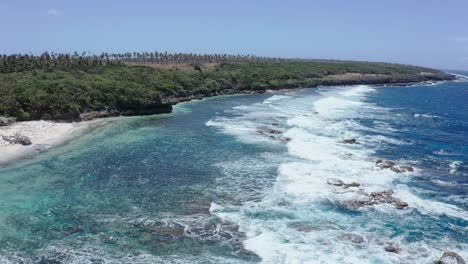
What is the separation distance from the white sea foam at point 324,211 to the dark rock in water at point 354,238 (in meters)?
0.06

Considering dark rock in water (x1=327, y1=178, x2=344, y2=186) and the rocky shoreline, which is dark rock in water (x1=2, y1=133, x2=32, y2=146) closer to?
the rocky shoreline

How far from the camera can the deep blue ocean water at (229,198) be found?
2291 centimetres

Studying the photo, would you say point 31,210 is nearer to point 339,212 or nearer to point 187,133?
point 339,212

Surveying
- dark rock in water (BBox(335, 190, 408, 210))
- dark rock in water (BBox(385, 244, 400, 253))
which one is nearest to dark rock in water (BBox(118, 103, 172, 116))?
dark rock in water (BBox(335, 190, 408, 210))

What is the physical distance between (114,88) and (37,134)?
2105 cm

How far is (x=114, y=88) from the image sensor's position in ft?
216

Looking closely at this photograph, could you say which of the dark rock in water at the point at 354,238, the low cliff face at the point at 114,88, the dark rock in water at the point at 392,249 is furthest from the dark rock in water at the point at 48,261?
the low cliff face at the point at 114,88

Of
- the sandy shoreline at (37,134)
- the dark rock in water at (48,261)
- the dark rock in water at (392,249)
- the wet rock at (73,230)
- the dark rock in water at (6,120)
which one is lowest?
the dark rock in water at (392,249)

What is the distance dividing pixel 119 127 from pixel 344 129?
29.5m

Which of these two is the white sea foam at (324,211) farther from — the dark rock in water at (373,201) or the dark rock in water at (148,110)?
the dark rock in water at (148,110)

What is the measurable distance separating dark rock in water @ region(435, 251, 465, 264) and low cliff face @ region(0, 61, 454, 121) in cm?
4639

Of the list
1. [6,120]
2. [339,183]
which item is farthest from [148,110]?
[339,183]

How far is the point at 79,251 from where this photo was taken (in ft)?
72.9

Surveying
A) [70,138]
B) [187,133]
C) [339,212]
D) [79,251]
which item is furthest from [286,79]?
[79,251]
